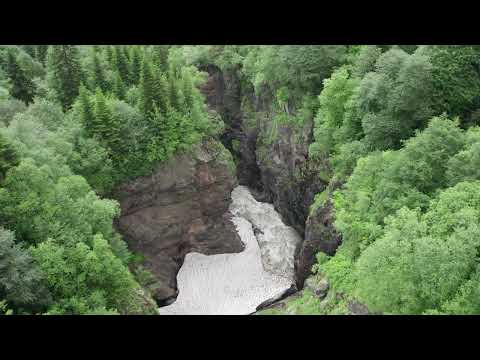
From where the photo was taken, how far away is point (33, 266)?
2552cm

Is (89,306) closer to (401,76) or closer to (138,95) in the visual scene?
(138,95)

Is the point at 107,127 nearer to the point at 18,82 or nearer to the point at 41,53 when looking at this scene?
the point at 18,82

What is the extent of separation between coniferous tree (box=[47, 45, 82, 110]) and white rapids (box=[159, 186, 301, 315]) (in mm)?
21741

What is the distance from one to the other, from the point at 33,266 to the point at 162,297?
19.9 metres

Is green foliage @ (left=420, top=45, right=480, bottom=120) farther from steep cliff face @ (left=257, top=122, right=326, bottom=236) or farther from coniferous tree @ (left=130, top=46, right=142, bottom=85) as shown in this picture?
coniferous tree @ (left=130, top=46, right=142, bottom=85)

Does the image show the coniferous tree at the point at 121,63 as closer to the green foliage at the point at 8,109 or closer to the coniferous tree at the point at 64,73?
the coniferous tree at the point at 64,73

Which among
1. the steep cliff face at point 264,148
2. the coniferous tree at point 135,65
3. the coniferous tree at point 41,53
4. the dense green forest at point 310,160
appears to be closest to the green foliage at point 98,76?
the dense green forest at point 310,160

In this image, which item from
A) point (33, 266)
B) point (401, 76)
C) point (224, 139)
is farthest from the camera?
point (224, 139)

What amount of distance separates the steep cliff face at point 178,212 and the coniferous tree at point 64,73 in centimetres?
1178

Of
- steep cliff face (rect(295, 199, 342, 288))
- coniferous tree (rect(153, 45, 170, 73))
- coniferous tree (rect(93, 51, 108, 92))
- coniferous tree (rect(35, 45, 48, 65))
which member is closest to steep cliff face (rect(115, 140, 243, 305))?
coniferous tree (rect(153, 45, 170, 73))

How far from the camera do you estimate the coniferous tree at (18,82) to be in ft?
143

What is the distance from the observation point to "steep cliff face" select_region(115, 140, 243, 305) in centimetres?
4328

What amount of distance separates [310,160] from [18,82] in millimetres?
31976
